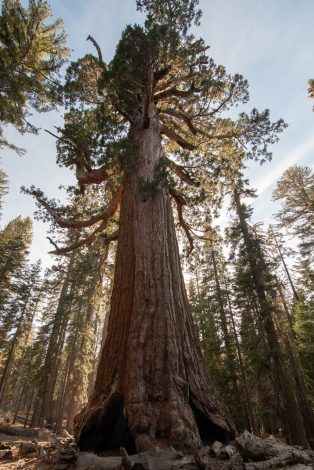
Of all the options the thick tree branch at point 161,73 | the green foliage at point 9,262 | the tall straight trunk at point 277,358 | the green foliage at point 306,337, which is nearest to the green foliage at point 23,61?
the thick tree branch at point 161,73

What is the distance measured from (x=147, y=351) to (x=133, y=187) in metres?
3.74

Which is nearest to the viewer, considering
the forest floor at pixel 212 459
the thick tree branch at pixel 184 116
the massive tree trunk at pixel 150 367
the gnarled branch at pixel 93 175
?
the forest floor at pixel 212 459

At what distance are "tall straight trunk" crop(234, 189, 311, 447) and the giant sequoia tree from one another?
22.0ft

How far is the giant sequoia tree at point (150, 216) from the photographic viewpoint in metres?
3.26

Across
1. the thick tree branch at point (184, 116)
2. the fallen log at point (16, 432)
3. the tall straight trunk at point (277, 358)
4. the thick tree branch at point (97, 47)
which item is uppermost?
the thick tree branch at point (97, 47)

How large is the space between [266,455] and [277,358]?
36.2 ft

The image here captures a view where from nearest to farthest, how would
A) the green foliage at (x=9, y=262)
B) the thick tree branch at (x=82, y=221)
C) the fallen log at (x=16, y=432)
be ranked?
the thick tree branch at (x=82, y=221) → the fallen log at (x=16, y=432) → the green foliage at (x=9, y=262)

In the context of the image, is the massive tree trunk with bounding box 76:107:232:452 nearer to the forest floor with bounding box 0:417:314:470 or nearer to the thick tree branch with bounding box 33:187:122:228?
the forest floor with bounding box 0:417:314:470

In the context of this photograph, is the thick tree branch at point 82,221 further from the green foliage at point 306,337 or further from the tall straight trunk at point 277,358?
the green foliage at point 306,337

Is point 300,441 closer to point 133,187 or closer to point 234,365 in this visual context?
point 234,365

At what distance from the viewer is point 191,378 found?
3664 millimetres

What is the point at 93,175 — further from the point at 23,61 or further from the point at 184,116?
the point at 23,61

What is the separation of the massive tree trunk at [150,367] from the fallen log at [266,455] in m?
0.48

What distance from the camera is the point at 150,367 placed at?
138 inches
